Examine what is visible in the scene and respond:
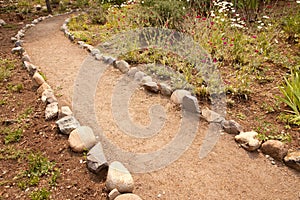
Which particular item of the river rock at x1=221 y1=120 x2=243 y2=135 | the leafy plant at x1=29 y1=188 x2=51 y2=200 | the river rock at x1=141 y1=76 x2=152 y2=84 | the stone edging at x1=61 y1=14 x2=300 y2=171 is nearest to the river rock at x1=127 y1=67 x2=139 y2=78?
the stone edging at x1=61 y1=14 x2=300 y2=171

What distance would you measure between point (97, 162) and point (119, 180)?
1.18ft

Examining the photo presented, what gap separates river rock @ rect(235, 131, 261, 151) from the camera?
10.2ft

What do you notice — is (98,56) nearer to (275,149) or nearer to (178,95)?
(178,95)

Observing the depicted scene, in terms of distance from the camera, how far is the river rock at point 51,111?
12.0ft

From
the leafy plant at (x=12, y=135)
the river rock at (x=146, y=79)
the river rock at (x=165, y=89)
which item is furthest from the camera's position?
the river rock at (x=146, y=79)

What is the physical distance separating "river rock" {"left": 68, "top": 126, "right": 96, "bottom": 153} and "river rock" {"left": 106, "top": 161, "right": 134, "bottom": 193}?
59 centimetres

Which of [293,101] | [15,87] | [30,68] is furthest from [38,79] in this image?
[293,101]

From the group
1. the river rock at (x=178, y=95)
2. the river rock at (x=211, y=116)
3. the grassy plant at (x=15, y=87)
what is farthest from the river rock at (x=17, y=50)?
the river rock at (x=211, y=116)

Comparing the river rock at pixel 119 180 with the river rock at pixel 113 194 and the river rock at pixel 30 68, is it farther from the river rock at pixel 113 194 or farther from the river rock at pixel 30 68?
the river rock at pixel 30 68

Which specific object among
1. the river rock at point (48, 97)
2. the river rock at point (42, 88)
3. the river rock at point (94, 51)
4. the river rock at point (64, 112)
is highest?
the river rock at point (64, 112)

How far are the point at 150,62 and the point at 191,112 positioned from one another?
5.60 feet

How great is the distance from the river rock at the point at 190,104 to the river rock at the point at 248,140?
28.4 inches

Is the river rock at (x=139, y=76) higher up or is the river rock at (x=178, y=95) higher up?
the river rock at (x=178, y=95)

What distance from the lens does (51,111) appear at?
3719 millimetres
